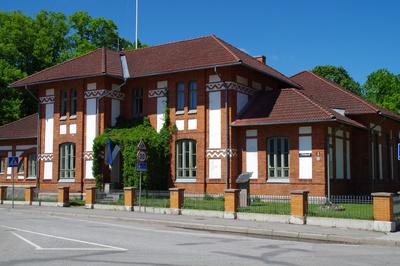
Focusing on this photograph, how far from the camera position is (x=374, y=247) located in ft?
47.2

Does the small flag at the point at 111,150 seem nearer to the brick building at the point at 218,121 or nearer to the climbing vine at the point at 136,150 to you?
the climbing vine at the point at 136,150

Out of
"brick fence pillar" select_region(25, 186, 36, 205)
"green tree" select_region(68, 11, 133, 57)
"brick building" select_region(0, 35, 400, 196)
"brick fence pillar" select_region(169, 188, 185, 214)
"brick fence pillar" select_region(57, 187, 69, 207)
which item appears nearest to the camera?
"brick fence pillar" select_region(169, 188, 185, 214)

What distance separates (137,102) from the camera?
3272 cm

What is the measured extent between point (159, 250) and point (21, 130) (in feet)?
102

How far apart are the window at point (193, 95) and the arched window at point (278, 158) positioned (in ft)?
16.7

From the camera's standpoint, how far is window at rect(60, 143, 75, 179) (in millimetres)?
32812

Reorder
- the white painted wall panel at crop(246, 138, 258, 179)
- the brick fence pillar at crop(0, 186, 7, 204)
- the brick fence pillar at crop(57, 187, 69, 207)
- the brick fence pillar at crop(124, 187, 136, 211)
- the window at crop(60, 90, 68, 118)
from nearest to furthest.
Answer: the brick fence pillar at crop(124, 187, 136, 211), the brick fence pillar at crop(57, 187, 69, 207), the white painted wall panel at crop(246, 138, 258, 179), the brick fence pillar at crop(0, 186, 7, 204), the window at crop(60, 90, 68, 118)

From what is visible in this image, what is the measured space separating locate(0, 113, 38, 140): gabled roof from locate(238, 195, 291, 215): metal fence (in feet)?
72.0

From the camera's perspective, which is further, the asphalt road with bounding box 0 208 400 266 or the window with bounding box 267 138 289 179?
the window with bounding box 267 138 289 179

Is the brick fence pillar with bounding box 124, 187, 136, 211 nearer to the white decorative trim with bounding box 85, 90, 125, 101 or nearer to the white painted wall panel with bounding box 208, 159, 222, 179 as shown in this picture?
the white painted wall panel with bounding box 208, 159, 222, 179

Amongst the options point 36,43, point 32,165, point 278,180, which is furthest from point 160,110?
point 36,43

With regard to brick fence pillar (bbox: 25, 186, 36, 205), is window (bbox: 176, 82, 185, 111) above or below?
above

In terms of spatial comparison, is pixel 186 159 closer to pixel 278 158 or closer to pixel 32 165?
pixel 278 158

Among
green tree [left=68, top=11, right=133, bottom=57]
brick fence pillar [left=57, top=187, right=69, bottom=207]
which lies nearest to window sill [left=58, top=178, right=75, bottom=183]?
brick fence pillar [left=57, top=187, right=69, bottom=207]
